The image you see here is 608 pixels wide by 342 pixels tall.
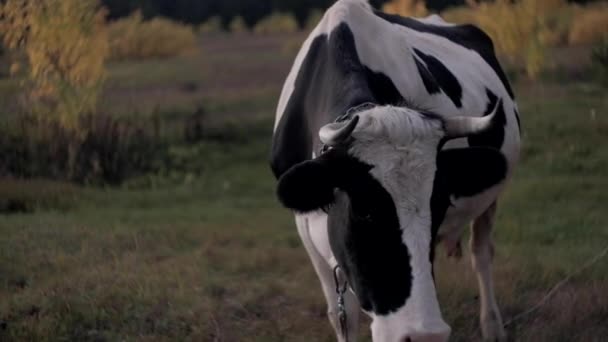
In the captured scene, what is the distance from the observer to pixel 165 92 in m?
16.1

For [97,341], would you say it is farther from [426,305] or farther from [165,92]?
[165,92]

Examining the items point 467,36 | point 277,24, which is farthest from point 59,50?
point 277,24

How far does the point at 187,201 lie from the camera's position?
924cm

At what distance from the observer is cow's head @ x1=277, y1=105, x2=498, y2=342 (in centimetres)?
302

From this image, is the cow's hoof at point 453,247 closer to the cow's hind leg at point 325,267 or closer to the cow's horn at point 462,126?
the cow's hind leg at point 325,267

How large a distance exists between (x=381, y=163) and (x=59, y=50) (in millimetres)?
6209

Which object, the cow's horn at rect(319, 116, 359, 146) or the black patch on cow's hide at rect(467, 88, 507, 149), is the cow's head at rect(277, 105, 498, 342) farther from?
the black patch on cow's hide at rect(467, 88, 507, 149)

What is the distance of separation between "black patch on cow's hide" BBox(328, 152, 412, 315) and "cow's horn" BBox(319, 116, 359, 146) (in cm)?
11

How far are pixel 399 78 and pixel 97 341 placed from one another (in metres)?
2.38

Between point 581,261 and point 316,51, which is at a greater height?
point 316,51

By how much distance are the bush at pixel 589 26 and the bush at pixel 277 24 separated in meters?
11.8

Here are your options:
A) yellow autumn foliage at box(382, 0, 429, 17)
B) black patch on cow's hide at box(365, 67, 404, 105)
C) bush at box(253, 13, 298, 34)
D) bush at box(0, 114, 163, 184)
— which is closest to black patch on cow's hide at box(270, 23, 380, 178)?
black patch on cow's hide at box(365, 67, 404, 105)

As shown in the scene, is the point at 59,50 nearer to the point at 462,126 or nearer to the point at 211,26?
the point at 462,126

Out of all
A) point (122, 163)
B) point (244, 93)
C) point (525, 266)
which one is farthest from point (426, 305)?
point (244, 93)
